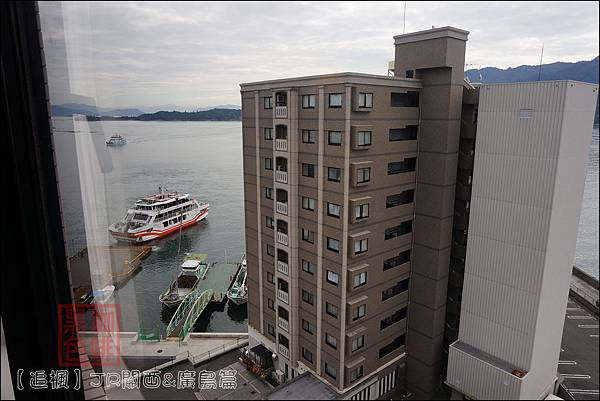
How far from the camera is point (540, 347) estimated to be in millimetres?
3762

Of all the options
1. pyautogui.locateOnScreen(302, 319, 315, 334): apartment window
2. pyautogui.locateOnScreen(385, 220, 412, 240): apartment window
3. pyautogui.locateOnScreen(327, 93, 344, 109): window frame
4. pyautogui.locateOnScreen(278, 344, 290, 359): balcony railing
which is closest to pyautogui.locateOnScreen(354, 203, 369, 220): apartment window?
pyautogui.locateOnScreen(385, 220, 412, 240): apartment window

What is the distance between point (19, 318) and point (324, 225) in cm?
286

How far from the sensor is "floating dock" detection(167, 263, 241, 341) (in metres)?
7.33

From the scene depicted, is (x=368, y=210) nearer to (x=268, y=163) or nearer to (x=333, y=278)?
(x=333, y=278)

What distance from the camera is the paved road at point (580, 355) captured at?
5.27 meters

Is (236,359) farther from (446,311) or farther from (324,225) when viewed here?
(446,311)

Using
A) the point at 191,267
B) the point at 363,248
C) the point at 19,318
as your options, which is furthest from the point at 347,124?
the point at 191,267

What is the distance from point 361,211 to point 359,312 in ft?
3.83

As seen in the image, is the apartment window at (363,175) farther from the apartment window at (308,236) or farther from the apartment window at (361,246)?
the apartment window at (308,236)

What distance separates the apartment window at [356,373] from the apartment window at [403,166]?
7.37ft

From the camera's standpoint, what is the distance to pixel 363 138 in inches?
145

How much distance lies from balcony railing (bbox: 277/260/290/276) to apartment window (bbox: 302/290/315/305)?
1.01 ft

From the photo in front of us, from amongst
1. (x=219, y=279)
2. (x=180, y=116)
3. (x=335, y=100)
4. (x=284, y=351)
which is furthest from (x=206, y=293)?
(x=180, y=116)

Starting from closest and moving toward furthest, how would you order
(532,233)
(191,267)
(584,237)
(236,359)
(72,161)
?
1. (72,161)
2. (532,233)
3. (236,359)
4. (191,267)
5. (584,237)
